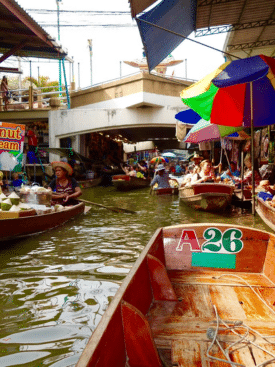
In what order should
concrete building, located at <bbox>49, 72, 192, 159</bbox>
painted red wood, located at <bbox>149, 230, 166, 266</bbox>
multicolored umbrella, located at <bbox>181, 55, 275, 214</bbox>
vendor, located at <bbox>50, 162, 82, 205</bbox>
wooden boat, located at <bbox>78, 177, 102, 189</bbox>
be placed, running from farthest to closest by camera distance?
wooden boat, located at <bbox>78, 177, 102, 189</bbox>, concrete building, located at <bbox>49, 72, 192, 159</bbox>, vendor, located at <bbox>50, 162, 82, 205</bbox>, multicolored umbrella, located at <bbox>181, 55, 275, 214</bbox>, painted red wood, located at <bbox>149, 230, 166, 266</bbox>

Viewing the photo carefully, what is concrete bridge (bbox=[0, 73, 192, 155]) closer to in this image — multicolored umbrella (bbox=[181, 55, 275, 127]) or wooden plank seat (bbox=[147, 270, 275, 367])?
multicolored umbrella (bbox=[181, 55, 275, 127])

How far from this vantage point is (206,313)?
267 cm

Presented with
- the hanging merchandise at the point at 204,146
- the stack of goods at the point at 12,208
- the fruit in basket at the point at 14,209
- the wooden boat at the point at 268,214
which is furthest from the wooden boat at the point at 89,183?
the wooden boat at the point at 268,214

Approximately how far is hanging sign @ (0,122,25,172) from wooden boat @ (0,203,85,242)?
3.43 meters

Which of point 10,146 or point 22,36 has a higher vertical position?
point 22,36

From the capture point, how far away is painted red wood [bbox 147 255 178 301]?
290cm

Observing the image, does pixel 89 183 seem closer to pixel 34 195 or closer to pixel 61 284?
pixel 34 195

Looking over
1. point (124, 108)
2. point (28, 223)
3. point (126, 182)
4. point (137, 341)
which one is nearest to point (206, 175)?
point (28, 223)

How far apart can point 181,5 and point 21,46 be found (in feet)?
27.5

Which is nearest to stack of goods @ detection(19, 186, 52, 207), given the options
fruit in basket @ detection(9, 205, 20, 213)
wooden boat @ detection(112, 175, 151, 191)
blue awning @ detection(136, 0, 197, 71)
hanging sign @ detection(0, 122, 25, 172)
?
fruit in basket @ detection(9, 205, 20, 213)

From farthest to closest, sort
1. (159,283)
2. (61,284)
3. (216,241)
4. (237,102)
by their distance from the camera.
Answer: (237,102) < (61,284) < (216,241) < (159,283)

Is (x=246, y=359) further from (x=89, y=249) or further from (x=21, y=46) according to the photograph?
(x=21, y=46)

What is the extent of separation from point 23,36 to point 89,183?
8.48 meters

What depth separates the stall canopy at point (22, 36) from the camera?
35.1ft
